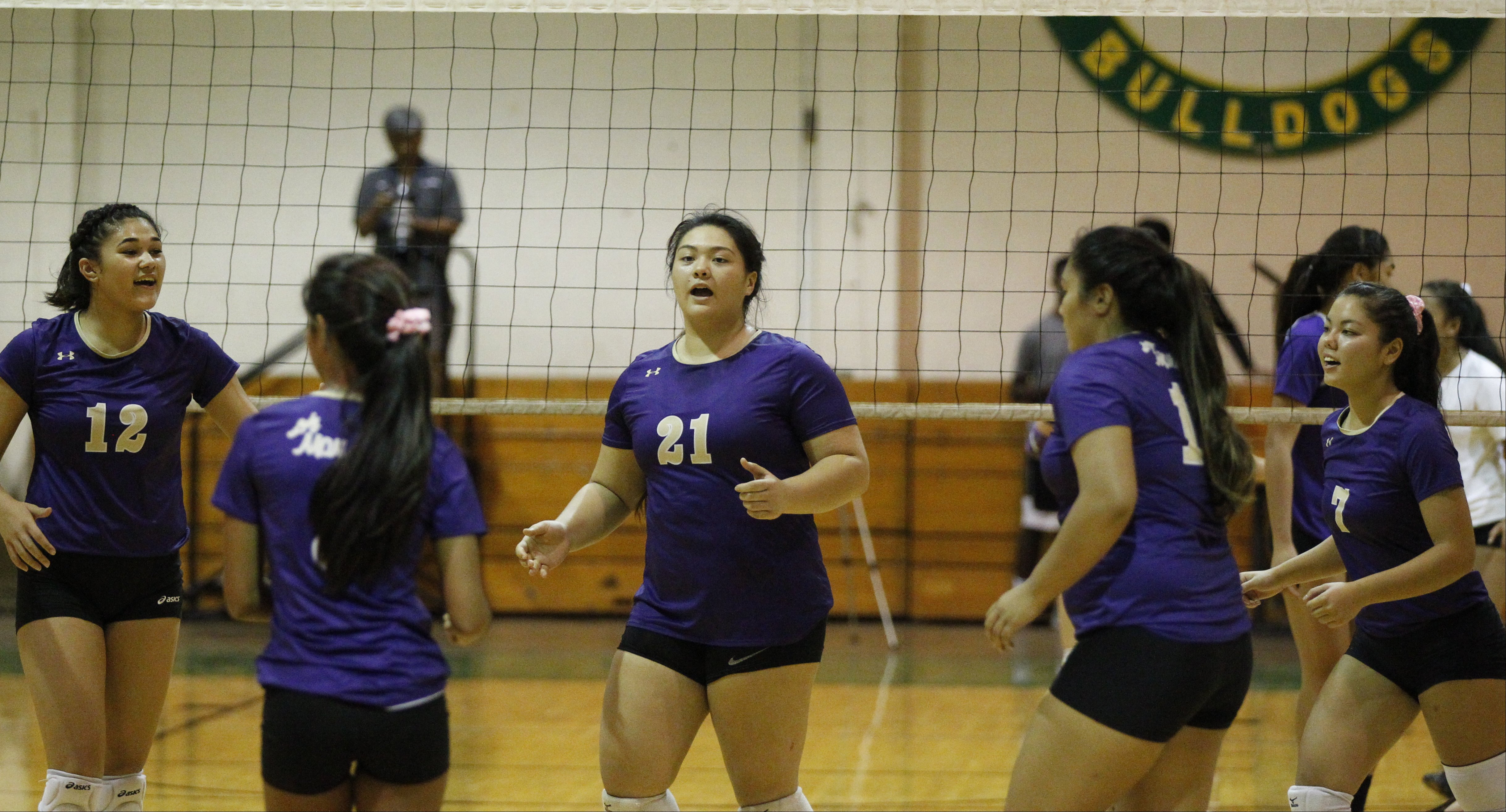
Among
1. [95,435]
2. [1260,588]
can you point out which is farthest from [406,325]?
[1260,588]

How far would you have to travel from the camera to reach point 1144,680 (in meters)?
2.67

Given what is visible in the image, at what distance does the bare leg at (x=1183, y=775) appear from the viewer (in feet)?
9.43

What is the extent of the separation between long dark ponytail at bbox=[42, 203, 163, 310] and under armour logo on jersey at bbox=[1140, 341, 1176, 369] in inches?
101

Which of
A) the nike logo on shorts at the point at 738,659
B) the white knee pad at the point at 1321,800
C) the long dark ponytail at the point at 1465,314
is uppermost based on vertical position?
the long dark ponytail at the point at 1465,314

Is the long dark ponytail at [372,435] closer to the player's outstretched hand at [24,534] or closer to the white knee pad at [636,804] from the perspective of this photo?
the white knee pad at [636,804]

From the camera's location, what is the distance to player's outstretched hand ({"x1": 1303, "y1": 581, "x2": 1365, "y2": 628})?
3.23m

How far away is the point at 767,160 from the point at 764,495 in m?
5.97

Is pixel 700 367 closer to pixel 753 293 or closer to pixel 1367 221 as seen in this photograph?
pixel 753 293

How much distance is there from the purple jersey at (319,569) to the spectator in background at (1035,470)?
616 centimetres

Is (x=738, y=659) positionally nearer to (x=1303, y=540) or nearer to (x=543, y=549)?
(x=543, y=549)

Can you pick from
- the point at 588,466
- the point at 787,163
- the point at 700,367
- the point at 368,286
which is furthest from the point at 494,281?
the point at 368,286

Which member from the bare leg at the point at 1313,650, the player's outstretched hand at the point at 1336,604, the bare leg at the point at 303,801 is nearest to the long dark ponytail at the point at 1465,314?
the bare leg at the point at 1313,650

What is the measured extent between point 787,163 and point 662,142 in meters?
0.82

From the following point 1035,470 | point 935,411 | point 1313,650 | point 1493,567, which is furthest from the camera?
point 1035,470
